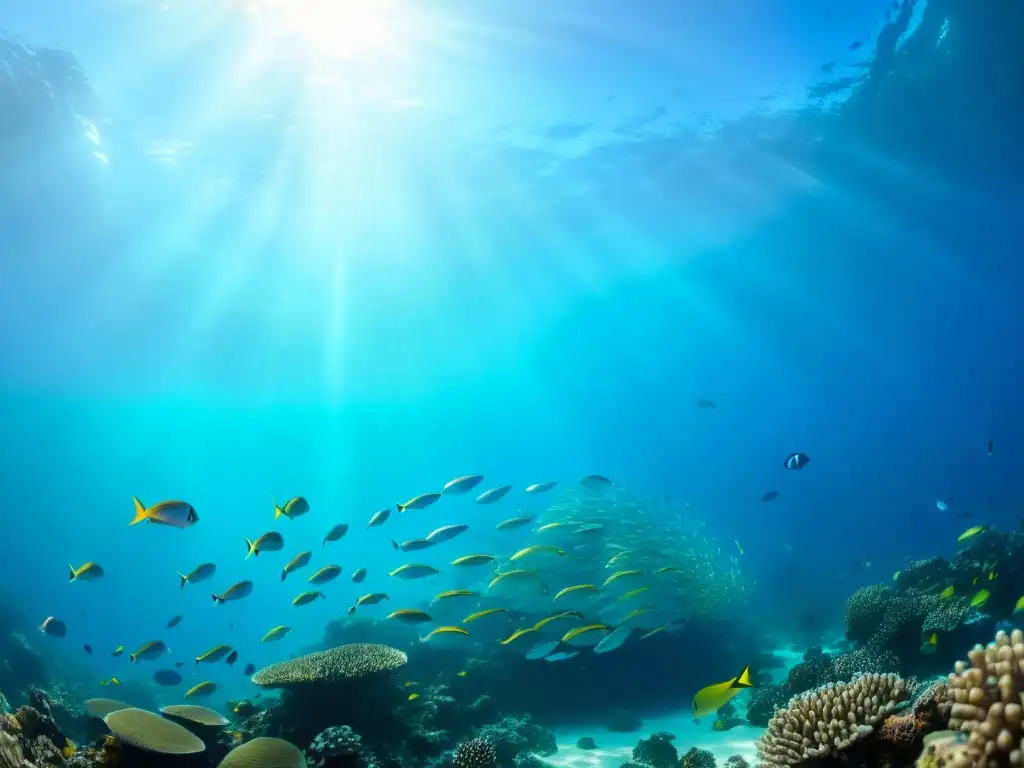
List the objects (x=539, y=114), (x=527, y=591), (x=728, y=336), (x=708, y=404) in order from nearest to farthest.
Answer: (x=527, y=591) → (x=708, y=404) → (x=539, y=114) → (x=728, y=336)

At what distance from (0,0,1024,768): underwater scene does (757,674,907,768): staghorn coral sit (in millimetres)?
32

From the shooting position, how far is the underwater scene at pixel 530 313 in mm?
8398

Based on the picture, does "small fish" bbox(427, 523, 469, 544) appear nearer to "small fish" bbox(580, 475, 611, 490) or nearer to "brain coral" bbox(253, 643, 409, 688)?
"brain coral" bbox(253, 643, 409, 688)

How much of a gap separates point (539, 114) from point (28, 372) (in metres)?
52.2

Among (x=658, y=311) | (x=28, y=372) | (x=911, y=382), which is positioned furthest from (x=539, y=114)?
(x=911, y=382)

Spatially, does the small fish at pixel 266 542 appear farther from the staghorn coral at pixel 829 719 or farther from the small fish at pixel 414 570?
the staghorn coral at pixel 829 719

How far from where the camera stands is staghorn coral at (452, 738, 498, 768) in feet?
21.6

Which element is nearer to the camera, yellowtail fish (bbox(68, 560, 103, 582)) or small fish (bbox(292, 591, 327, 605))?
yellowtail fish (bbox(68, 560, 103, 582))

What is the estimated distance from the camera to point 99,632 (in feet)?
334

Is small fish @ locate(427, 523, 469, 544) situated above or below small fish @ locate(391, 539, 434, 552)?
below

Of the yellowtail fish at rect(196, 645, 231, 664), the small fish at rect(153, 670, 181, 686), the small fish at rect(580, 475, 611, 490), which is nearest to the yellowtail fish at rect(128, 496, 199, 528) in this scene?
the yellowtail fish at rect(196, 645, 231, 664)

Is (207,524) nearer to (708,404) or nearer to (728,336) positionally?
(728,336)

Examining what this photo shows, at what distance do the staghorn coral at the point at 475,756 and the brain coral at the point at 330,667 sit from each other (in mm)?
1436

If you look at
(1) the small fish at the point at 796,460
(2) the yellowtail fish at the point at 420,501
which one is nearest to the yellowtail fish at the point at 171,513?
(2) the yellowtail fish at the point at 420,501
